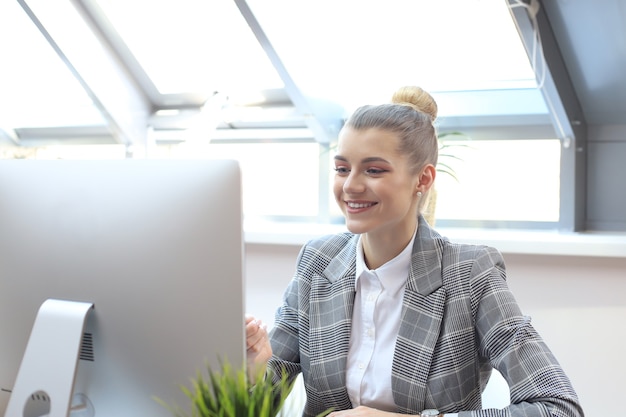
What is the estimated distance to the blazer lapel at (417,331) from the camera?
57.4 inches

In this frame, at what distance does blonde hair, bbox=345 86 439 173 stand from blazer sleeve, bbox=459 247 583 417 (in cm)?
24

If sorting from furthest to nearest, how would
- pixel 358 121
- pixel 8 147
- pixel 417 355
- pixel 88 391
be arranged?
pixel 8 147, pixel 358 121, pixel 417 355, pixel 88 391

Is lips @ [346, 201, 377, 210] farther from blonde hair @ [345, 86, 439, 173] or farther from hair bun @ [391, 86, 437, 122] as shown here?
hair bun @ [391, 86, 437, 122]

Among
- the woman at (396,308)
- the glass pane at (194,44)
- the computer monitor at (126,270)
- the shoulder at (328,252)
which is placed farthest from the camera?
the glass pane at (194,44)

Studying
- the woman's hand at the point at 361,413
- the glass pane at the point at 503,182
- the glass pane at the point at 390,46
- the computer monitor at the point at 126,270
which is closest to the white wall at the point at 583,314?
the glass pane at the point at 503,182

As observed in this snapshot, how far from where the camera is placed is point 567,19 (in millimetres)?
2367

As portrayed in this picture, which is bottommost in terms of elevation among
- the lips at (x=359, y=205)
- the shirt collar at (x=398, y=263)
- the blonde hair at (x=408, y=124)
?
the shirt collar at (x=398, y=263)

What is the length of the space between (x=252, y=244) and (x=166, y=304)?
1852 mm

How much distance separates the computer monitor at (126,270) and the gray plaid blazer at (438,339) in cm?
53

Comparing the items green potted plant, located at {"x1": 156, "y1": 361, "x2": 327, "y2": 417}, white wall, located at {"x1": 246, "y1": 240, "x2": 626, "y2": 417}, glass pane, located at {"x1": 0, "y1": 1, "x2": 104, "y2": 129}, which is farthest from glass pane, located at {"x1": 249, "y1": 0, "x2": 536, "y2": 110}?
green potted plant, located at {"x1": 156, "y1": 361, "x2": 327, "y2": 417}

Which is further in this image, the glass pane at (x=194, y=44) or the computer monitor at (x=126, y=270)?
the glass pane at (x=194, y=44)

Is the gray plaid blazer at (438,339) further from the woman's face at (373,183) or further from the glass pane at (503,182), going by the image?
the glass pane at (503,182)

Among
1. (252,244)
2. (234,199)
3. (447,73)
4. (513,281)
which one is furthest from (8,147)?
(234,199)

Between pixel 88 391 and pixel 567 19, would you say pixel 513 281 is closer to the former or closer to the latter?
pixel 567 19
